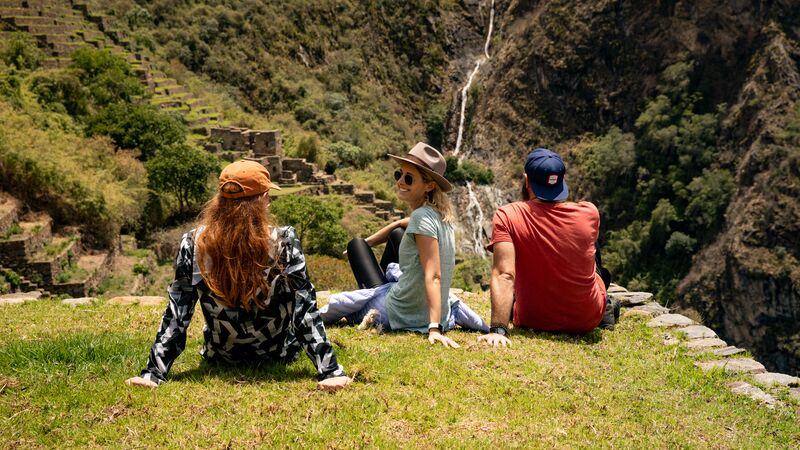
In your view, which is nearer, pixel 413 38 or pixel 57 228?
pixel 57 228

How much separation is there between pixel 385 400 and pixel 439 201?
1601mm

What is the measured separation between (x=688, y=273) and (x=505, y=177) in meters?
12.3

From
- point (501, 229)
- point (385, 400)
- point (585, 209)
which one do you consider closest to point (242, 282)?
point (385, 400)

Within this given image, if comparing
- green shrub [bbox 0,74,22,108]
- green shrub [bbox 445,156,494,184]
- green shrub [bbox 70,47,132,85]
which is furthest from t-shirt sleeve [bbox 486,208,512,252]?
green shrub [bbox 445,156,494,184]

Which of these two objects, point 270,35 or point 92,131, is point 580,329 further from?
point 270,35

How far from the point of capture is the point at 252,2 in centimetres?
4231

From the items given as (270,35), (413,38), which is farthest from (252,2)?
(413,38)

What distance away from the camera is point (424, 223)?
180 inches

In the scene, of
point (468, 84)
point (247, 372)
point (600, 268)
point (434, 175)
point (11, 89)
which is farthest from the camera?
point (468, 84)

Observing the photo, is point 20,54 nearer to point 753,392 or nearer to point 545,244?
point 545,244

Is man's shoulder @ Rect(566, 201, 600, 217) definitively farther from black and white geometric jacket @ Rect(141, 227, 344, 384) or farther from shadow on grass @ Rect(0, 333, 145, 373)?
shadow on grass @ Rect(0, 333, 145, 373)

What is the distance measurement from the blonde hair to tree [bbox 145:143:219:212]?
1841cm

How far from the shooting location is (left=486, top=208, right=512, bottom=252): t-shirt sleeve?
4809 mm

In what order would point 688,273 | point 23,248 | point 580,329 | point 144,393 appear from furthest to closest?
1. point 688,273
2. point 23,248
3. point 580,329
4. point 144,393
